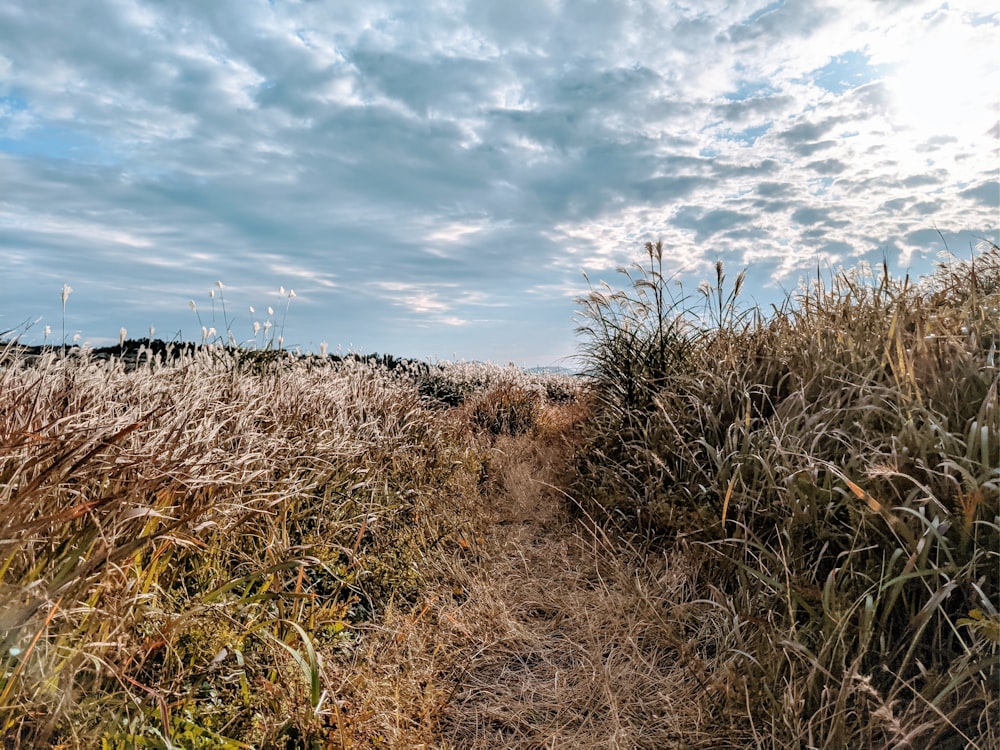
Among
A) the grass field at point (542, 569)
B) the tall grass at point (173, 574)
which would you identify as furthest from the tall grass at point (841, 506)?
the tall grass at point (173, 574)

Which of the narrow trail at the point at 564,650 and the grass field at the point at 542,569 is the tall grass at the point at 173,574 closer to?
the grass field at the point at 542,569

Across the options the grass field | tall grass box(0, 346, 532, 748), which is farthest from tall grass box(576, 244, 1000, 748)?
tall grass box(0, 346, 532, 748)

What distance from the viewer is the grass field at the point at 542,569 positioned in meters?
2.25

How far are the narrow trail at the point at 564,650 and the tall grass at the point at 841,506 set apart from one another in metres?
0.27

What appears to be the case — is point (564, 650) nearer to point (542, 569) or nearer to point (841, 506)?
point (542, 569)

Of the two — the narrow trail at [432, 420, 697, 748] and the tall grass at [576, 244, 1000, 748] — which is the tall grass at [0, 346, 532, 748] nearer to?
the narrow trail at [432, 420, 697, 748]

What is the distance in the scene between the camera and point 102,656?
2.15 metres

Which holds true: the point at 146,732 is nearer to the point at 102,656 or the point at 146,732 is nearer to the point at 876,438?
the point at 102,656

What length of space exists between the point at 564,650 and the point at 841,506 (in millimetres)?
1716

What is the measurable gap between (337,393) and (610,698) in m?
3.98

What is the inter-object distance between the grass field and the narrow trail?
0.02 meters

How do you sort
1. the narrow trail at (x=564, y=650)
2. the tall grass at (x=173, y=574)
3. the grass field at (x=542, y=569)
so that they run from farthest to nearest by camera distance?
the narrow trail at (x=564, y=650) < the grass field at (x=542, y=569) < the tall grass at (x=173, y=574)

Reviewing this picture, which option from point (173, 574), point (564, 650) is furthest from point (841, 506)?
point (173, 574)

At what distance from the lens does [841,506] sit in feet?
10.5
